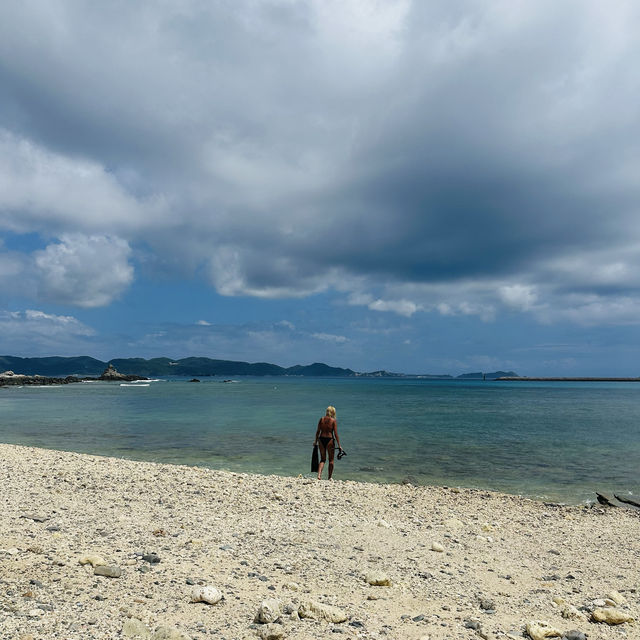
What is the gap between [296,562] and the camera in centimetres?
749

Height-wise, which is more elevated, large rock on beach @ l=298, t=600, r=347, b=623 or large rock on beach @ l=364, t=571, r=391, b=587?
large rock on beach @ l=298, t=600, r=347, b=623

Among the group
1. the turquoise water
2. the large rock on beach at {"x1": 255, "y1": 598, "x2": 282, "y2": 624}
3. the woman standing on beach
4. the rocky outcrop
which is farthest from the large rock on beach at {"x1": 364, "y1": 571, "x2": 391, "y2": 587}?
the rocky outcrop

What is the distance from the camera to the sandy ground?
5480mm

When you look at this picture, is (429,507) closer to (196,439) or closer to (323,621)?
(323,621)

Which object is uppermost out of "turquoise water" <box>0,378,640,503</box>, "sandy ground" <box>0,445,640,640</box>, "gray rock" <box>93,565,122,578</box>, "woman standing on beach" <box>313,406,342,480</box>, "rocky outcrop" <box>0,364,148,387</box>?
"woman standing on beach" <box>313,406,342,480</box>

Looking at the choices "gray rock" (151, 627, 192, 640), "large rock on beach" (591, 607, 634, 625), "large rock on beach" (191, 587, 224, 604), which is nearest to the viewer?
"gray rock" (151, 627, 192, 640)

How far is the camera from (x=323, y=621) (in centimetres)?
553

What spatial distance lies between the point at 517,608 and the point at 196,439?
945 inches

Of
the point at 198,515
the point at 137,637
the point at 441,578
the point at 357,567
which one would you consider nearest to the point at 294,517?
the point at 198,515

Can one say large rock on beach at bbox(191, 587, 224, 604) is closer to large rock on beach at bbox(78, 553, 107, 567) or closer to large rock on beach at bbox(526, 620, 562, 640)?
large rock on beach at bbox(78, 553, 107, 567)

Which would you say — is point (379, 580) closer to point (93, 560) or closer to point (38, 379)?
point (93, 560)

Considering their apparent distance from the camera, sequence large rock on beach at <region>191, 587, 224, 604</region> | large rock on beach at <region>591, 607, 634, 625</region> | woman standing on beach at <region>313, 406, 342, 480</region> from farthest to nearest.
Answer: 1. woman standing on beach at <region>313, 406, 342, 480</region>
2. large rock on beach at <region>591, 607, 634, 625</region>
3. large rock on beach at <region>191, 587, 224, 604</region>

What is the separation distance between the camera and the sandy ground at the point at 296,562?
548 centimetres

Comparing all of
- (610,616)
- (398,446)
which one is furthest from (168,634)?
(398,446)
